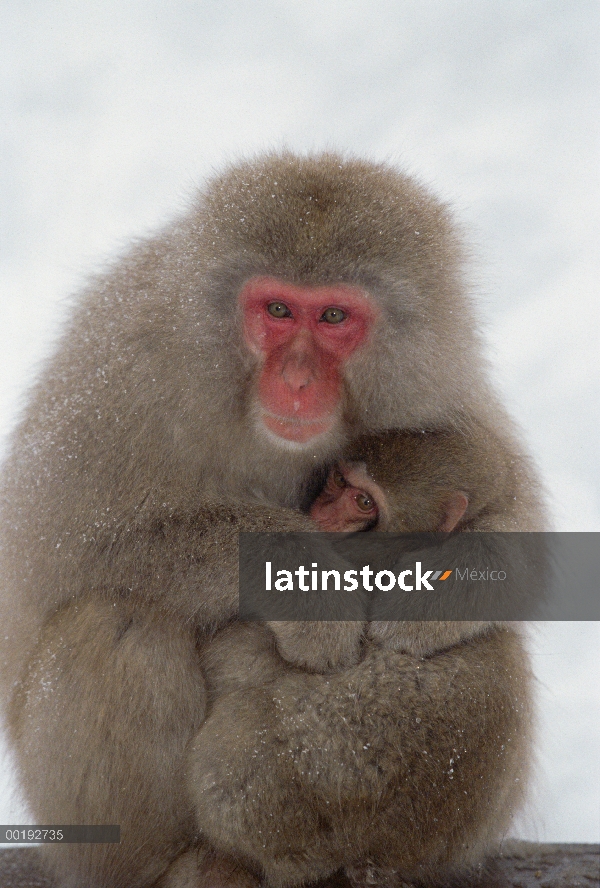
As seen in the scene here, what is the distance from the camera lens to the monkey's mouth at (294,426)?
2.76 m

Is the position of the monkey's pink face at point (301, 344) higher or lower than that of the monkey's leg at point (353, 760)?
higher

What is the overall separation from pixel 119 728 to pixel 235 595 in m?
0.49

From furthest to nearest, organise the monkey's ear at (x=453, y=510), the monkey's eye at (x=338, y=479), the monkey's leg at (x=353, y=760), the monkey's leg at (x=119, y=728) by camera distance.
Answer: the monkey's eye at (x=338, y=479), the monkey's ear at (x=453, y=510), the monkey's leg at (x=119, y=728), the monkey's leg at (x=353, y=760)

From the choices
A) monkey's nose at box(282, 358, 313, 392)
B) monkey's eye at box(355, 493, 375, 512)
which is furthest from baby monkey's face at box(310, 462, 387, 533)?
monkey's nose at box(282, 358, 313, 392)

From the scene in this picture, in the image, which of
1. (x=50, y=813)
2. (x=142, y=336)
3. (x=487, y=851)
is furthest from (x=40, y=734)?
(x=487, y=851)

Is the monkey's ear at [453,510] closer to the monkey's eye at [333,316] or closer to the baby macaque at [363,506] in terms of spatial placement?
the baby macaque at [363,506]

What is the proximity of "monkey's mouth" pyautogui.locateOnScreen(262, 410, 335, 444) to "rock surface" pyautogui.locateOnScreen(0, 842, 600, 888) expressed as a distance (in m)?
1.34

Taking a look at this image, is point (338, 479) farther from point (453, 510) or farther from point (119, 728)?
point (119, 728)

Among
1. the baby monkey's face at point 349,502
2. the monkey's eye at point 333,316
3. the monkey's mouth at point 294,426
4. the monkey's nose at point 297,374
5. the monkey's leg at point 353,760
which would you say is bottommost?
the monkey's leg at point 353,760

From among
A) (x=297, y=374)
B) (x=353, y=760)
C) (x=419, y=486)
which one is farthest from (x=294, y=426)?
(x=353, y=760)

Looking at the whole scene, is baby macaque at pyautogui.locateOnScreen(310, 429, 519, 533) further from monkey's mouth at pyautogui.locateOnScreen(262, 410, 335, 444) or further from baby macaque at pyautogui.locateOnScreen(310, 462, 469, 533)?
monkey's mouth at pyautogui.locateOnScreen(262, 410, 335, 444)

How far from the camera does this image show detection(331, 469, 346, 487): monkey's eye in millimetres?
3068

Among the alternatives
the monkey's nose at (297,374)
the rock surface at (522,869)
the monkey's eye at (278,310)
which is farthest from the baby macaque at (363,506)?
the rock surface at (522,869)

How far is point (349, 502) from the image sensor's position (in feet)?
10.1
